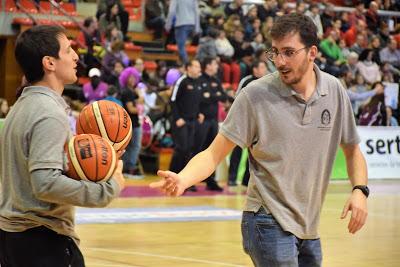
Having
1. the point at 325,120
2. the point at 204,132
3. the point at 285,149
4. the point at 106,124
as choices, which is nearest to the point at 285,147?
the point at 285,149

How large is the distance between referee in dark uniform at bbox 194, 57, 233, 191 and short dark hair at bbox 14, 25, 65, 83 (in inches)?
468

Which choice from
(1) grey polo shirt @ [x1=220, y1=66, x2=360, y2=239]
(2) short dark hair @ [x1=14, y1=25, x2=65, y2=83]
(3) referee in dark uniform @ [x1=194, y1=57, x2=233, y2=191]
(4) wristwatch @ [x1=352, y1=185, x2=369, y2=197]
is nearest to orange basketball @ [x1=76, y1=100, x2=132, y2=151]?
(1) grey polo shirt @ [x1=220, y1=66, x2=360, y2=239]

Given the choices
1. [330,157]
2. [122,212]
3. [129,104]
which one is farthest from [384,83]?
[330,157]

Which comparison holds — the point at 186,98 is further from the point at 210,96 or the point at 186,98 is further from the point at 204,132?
the point at 204,132

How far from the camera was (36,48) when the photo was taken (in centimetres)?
438

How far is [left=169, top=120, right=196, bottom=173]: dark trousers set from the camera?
54.1 feet

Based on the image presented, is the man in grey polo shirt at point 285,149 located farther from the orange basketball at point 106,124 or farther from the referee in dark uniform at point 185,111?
the referee in dark uniform at point 185,111

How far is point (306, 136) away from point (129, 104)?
13.0 meters

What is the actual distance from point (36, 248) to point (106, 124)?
3.08 ft

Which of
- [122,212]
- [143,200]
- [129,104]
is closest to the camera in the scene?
[122,212]

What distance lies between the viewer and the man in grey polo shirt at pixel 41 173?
4.20 m

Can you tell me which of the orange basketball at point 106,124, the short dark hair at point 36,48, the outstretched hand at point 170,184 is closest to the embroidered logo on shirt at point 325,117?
the outstretched hand at point 170,184

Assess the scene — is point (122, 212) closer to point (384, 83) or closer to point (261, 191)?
point (261, 191)

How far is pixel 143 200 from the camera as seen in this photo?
49.5 feet
